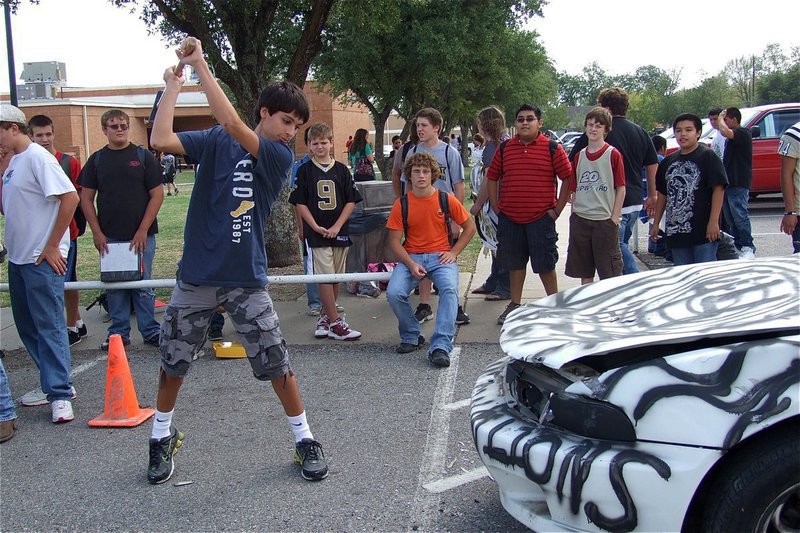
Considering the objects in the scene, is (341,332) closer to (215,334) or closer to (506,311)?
(215,334)

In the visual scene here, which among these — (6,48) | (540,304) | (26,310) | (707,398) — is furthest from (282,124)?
(6,48)

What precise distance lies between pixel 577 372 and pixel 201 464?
2.28m

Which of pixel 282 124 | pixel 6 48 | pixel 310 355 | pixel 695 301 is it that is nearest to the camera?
pixel 695 301

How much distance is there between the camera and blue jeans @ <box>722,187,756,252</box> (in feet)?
28.7

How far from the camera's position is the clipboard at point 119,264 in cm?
625

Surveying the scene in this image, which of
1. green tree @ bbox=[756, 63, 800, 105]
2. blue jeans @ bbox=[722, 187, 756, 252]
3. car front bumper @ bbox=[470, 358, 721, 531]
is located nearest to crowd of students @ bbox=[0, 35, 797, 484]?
car front bumper @ bbox=[470, 358, 721, 531]

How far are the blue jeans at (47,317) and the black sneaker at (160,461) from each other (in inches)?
52.2

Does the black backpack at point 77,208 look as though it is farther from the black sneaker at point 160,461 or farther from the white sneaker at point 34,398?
the black sneaker at point 160,461

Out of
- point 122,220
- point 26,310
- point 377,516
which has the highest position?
point 122,220

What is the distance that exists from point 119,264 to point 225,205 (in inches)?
119

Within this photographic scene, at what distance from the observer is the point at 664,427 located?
7.68ft

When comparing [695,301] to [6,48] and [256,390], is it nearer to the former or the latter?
[256,390]

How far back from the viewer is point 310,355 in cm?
612

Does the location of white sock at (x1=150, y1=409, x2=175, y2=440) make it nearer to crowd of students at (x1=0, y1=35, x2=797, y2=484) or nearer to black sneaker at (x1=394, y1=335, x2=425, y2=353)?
crowd of students at (x1=0, y1=35, x2=797, y2=484)
